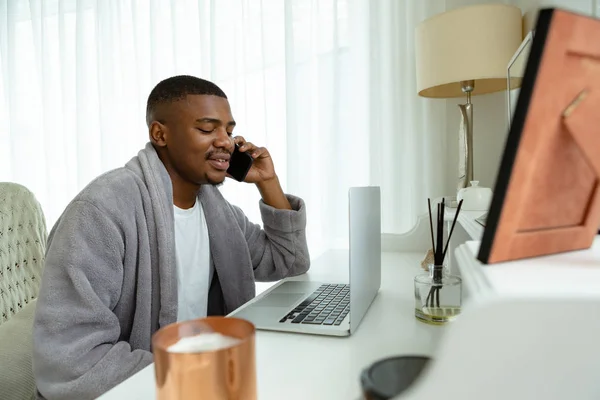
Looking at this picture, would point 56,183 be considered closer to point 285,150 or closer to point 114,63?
point 114,63

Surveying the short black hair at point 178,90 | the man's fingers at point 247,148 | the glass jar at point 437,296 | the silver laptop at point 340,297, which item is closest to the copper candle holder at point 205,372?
the silver laptop at point 340,297

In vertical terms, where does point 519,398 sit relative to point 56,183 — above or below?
below

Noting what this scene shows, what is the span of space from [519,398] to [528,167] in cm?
16

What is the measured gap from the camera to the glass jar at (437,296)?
2.60 feet

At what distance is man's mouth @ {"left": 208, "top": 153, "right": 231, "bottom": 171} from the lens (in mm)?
1203

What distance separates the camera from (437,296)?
81 centimetres

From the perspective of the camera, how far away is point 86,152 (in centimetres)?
243

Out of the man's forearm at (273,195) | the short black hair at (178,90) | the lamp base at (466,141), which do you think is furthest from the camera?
the lamp base at (466,141)

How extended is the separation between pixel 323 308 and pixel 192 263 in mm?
464

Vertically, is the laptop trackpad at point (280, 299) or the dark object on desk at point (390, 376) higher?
the dark object on desk at point (390, 376)

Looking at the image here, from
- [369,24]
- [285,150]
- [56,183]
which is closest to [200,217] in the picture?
[285,150]

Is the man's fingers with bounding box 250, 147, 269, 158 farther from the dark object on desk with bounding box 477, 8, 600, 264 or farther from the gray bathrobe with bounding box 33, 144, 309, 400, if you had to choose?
the dark object on desk with bounding box 477, 8, 600, 264

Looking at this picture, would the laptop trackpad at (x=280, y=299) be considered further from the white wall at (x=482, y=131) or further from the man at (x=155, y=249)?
the white wall at (x=482, y=131)

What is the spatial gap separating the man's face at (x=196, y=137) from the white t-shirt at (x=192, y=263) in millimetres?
112
